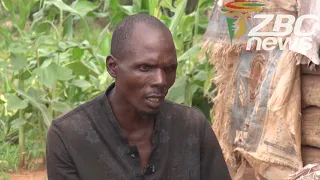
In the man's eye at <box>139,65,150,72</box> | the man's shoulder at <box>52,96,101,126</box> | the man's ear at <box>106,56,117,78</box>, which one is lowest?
the man's shoulder at <box>52,96,101,126</box>

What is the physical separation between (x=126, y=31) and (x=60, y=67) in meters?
2.71

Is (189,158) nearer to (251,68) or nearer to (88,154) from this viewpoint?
(88,154)

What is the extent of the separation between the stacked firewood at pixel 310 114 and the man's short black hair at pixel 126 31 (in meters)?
1.60

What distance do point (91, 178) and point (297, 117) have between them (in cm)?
162

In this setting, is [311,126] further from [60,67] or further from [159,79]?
[60,67]

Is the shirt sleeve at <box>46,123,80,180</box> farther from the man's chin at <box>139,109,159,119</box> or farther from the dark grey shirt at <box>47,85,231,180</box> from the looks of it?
the man's chin at <box>139,109,159,119</box>

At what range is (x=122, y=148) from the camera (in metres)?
2.31

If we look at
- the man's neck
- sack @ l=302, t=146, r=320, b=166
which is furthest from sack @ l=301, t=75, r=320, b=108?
the man's neck

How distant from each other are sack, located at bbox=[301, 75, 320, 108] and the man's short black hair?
162cm

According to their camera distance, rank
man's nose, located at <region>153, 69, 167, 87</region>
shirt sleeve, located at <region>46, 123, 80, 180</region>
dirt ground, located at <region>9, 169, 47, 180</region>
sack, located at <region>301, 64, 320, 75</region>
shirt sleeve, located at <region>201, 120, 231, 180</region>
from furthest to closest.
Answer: dirt ground, located at <region>9, 169, 47, 180</region>, sack, located at <region>301, 64, 320, 75</region>, shirt sleeve, located at <region>201, 120, 231, 180</region>, shirt sleeve, located at <region>46, 123, 80, 180</region>, man's nose, located at <region>153, 69, 167, 87</region>

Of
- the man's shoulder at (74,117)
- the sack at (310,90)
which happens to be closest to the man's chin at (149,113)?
the man's shoulder at (74,117)

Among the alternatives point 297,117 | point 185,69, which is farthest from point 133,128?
point 185,69

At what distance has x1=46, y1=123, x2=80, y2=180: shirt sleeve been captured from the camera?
2.29 m

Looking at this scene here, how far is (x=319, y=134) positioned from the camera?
370 centimetres
